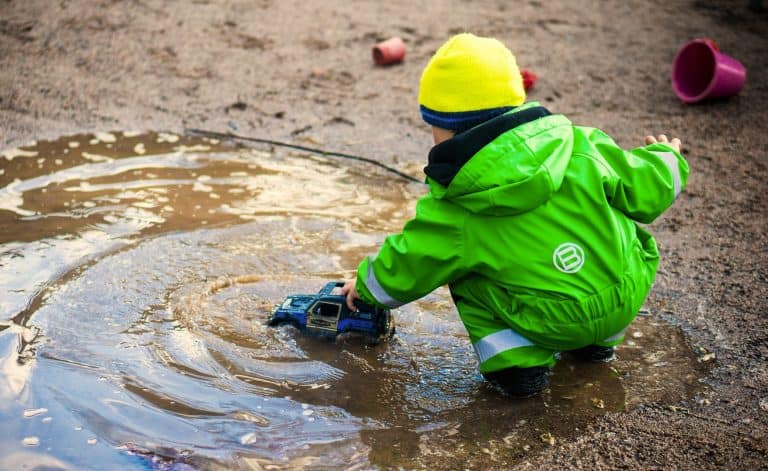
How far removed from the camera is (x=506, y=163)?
2.62 metres

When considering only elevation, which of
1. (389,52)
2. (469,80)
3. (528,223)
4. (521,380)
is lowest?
(521,380)

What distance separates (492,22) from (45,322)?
16.8 ft

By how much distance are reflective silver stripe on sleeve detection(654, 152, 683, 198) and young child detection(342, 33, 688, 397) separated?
0.08 m

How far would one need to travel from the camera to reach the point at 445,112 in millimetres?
2768

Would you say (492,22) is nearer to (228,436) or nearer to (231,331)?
(231,331)

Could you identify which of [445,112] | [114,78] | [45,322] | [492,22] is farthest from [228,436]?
[492,22]

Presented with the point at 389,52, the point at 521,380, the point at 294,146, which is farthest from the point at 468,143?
the point at 389,52

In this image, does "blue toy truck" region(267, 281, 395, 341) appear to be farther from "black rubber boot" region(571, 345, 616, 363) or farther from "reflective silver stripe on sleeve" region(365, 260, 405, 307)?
"black rubber boot" region(571, 345, 616, 363)

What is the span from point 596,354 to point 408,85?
11.6 feet

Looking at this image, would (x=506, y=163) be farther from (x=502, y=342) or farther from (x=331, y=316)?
(x=331, y=316)

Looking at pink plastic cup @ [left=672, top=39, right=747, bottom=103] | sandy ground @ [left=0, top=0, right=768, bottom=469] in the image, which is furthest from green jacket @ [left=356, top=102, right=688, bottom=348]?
pink plastic cup @ [left=672, top=39, right=747, bottom=103]

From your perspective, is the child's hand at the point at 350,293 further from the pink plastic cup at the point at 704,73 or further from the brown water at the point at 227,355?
the pink plastic cup at the point at 704,73

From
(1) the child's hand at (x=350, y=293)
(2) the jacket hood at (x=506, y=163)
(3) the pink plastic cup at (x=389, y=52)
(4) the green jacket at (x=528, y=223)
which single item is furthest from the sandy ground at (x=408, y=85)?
(1) the child's hand at (x=350, y=293)

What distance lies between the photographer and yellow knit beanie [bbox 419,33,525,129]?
270 centimetres
